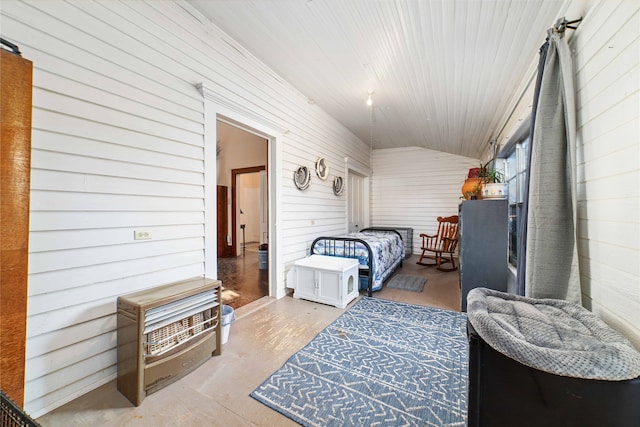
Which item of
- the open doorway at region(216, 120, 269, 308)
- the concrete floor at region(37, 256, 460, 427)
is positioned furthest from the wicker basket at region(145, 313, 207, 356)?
the open doorway at region(216, 120, 269, 308)

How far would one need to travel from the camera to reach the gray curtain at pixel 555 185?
4.71ft

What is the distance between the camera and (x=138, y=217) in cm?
195

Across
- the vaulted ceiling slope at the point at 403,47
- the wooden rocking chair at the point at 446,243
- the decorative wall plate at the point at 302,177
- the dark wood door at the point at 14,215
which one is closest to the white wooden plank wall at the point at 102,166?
the dark wood door at the point at 14,215

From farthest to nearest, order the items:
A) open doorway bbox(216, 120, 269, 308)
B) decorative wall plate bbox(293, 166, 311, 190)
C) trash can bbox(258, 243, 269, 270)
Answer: open doorway bbox(216, 120, 269, 308) < trash can bbox(258, 243, 269, 270) < decorative wall plate bbox(293, 166, 311, 190)

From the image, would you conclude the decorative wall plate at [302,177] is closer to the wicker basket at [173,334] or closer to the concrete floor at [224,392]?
the concrete floor at [224,392]

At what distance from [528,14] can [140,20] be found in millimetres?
2843

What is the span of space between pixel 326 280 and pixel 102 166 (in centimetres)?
240

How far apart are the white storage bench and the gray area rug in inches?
35.6

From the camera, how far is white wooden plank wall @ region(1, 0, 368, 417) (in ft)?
4.92

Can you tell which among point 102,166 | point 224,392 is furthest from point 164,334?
point 102,166

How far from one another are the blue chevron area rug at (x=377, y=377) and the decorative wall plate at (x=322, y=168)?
252 cm

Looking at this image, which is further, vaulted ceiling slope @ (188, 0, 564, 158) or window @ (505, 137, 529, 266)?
window @ (505, 137, 529, 266)

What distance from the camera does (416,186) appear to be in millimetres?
6715

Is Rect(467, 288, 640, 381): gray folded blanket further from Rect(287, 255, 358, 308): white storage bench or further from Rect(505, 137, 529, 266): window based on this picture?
Rect(505, 137, 529, 266): window
